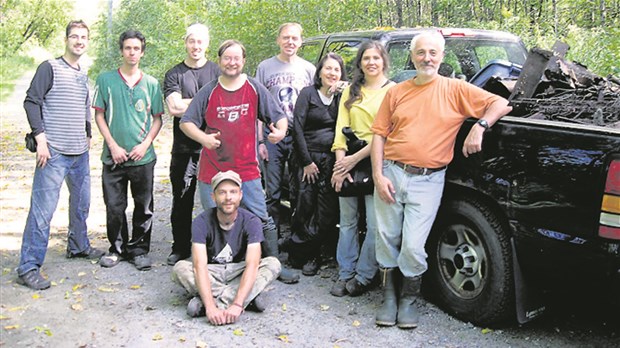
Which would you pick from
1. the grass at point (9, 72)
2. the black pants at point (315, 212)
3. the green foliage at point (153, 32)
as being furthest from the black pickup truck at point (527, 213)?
the grass at point (9, 72)

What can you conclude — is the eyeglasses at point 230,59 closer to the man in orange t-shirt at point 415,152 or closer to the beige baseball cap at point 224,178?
the beige baseball cap at point 224,178

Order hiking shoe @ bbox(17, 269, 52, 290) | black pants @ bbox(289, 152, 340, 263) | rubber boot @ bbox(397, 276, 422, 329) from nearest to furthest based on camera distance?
rubber boot @ bbox(397, 276, 422, 329) < hiking shoe @ bbox(17, 269, 52, 290) < black pants @ bbox(289, 152, 340, 263)

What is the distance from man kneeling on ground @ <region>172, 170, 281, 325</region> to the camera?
13.3 feet

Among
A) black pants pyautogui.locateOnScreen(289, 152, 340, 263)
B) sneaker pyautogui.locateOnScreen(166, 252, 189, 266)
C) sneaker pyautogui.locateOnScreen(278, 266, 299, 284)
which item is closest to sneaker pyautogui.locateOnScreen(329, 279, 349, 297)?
sneaker pyautogui.locateOnScreen(278, 266, 299, 284)

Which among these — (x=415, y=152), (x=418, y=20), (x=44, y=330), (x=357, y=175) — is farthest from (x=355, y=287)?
(x=418, y=20)


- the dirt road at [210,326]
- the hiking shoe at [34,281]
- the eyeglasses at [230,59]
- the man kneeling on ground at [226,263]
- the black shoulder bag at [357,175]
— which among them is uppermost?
the eyeglasses at [230,59]

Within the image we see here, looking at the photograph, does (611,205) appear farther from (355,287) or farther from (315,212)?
(315,212)

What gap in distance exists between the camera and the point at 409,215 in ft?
12.9

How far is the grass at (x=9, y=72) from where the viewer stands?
27798 mm

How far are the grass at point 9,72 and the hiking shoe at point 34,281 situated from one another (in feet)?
71.7

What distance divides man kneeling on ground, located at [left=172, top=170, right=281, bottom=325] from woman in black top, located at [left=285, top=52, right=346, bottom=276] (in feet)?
1.96

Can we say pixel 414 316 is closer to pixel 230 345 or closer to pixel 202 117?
pixel 230 345

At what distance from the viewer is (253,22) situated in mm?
12617

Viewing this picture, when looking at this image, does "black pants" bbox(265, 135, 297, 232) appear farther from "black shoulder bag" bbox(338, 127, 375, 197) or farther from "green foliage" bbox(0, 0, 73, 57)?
"green foliage" bbox(0, 0, 73, 57)
